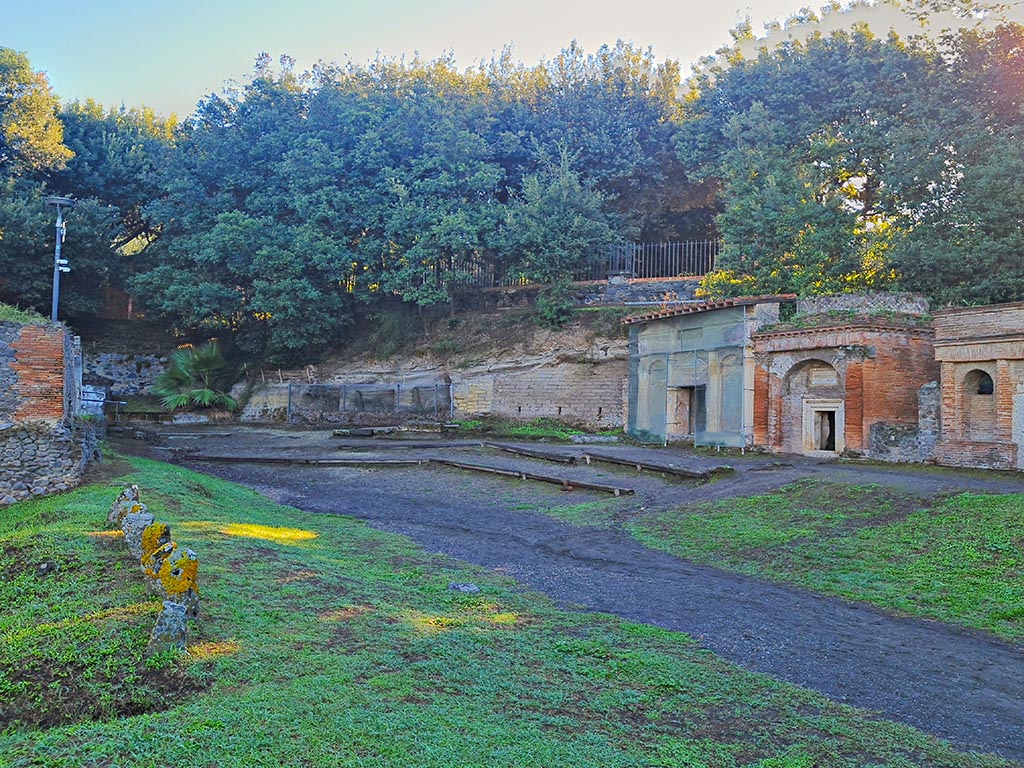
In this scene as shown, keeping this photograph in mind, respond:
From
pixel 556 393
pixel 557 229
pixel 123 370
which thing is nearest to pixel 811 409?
pixel 556 393

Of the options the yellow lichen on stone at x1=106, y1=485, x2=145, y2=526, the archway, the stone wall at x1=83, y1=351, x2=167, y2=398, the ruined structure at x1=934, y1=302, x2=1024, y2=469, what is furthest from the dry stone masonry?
the stone wall at x1=83, y1=351, x2=167, y2=398

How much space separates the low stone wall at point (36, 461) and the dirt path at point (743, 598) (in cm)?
425

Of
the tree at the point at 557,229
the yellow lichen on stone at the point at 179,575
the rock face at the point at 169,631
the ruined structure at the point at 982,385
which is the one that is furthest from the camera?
the tree at the point at 557,229

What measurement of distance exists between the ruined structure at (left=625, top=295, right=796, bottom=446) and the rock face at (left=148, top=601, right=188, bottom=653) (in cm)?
1816

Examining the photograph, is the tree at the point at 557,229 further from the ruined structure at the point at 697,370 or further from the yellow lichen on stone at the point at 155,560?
the yellow lichen on stone at the point at 155,560

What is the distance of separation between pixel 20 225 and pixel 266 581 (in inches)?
1202

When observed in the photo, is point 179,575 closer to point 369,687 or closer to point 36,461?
point 369,687

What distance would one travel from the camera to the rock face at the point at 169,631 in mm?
5629

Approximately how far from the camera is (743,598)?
9.28m

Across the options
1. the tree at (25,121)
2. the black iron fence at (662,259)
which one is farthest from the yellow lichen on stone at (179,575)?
the tree at (25,121)

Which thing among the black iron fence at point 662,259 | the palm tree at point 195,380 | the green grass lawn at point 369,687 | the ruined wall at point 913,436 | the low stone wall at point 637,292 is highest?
the black iron fence at point 662,259

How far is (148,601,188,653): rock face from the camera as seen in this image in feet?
18.5

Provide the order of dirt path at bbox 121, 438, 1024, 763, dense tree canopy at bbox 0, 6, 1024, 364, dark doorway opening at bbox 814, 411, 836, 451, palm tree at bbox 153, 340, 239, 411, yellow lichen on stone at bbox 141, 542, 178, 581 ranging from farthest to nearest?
palm tree at bbox 153, 340, 239, 411
dense tree canopy at bbox 0, 6, 1024, 364
dark doorway opening at bbox 814, 411, 836, 451
yellow lichen on stone at bbox 141, 542, 178, 581
dirt path at bbox 121, 438, 1024, 763

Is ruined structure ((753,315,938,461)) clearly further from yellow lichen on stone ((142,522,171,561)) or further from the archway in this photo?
yellow lichen on stone ((142,522,171,561))
